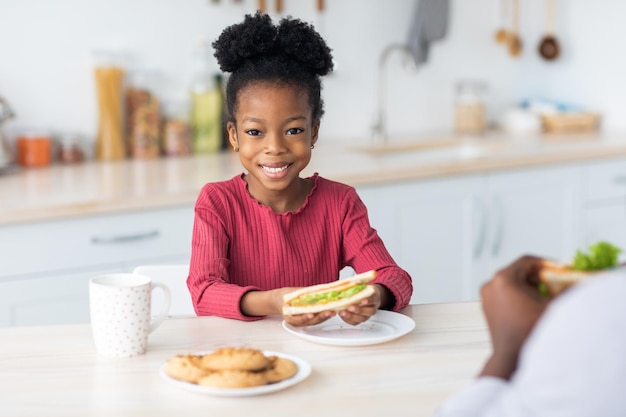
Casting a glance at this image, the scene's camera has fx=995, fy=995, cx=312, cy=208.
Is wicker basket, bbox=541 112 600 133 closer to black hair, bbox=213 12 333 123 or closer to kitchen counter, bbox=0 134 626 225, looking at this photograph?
kitchen counter, bbox=0 134 626 225

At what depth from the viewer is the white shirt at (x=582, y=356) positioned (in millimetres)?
674

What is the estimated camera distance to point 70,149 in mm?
3031

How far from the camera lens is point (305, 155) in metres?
1.69

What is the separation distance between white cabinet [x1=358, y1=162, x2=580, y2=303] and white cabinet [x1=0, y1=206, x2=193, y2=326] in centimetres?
65

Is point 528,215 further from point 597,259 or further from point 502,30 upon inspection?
point 597,259

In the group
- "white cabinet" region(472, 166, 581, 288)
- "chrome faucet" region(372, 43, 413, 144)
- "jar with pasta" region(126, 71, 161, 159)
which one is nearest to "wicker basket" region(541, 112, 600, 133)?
"white cabinet" region(472, 166, 581, 288)

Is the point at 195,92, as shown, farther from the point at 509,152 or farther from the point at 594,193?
the point at 594,193

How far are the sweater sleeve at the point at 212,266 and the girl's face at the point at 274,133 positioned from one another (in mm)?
99

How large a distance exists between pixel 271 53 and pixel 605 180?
2.11 metres

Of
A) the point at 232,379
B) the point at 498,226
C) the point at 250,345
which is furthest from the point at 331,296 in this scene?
the point at 498,226

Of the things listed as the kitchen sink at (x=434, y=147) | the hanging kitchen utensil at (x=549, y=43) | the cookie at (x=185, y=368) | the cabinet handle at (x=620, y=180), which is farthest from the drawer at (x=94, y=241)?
the hanging kitchen utensil at (x=549, y=43)

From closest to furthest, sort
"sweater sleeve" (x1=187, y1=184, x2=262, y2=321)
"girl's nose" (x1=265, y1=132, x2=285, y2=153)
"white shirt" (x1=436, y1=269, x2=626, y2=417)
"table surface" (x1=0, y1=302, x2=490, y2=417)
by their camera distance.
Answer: "white shirt" (x1=436, y1=269, x2=626, y2=417)
"table surface" (x1=0, y1=302, x2=490, y2=417)
"sweater sleeve" (x1=187, y1=184, x2=262, y2=321)
"girl's nose" (x1=265, y1=132, x2=285, y2=153)

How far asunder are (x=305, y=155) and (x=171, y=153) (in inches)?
62.2

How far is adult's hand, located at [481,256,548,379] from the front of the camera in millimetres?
848
